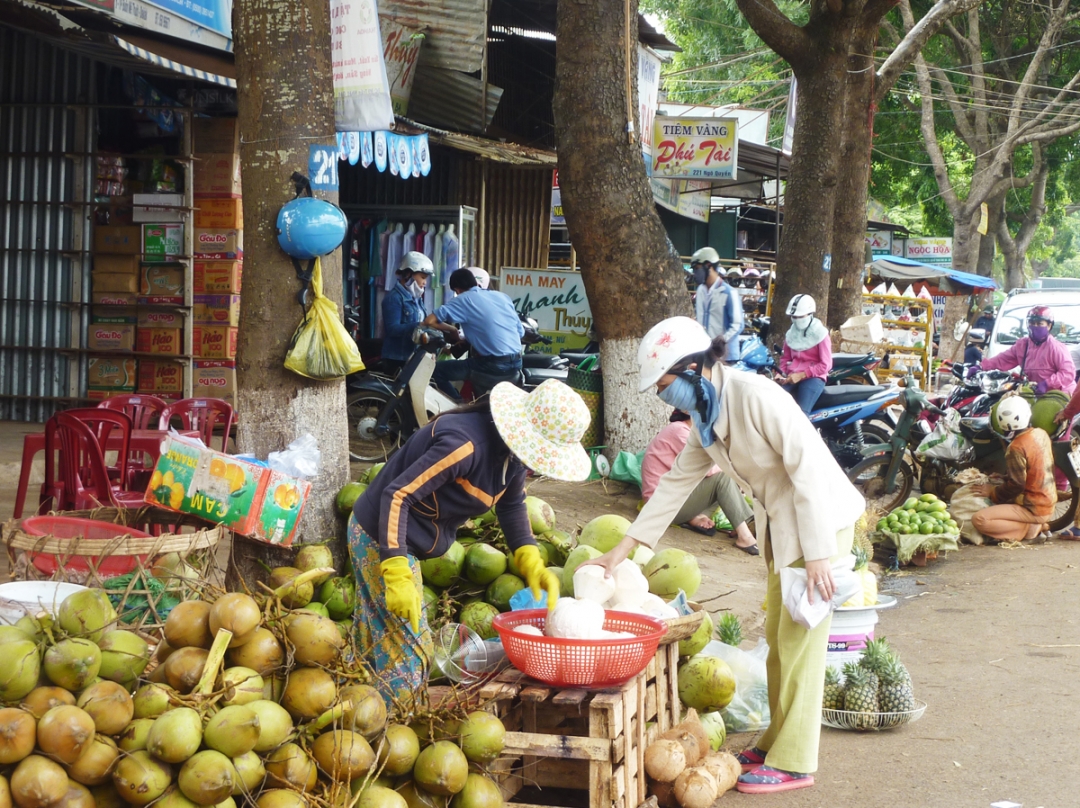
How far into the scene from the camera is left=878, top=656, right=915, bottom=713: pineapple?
15.4 feet

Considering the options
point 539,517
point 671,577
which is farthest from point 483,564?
point 671,577

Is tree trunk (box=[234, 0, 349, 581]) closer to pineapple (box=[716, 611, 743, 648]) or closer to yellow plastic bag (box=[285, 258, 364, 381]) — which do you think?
yellow plastic bag (box=[285, 258, 364, 381])

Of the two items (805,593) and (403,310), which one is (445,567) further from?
(403,310)

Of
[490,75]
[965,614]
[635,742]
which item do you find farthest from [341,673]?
[490,75]

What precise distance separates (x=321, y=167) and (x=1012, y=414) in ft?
20.4

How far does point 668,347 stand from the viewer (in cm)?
379

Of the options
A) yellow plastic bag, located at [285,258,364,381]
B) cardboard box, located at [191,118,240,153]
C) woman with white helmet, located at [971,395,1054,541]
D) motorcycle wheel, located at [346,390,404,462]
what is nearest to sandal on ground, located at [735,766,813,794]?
yellow plastic bag, located at [285,258,364,381]

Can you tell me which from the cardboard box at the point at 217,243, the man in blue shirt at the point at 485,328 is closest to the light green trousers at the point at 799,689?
the man in blue shirt at the point at 485,328

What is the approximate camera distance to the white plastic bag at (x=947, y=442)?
933 centimetres

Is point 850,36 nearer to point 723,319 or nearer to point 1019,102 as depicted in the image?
point 723,319

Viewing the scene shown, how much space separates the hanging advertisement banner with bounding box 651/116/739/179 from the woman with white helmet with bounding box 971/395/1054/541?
659cm

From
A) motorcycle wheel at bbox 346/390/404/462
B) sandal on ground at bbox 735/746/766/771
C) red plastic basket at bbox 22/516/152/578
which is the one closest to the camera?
red plastic basket at bbox 22/516/152/578

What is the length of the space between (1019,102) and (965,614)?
18.7 meters

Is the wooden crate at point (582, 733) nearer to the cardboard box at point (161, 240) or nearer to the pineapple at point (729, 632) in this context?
the pineapple at point (729, 632)
